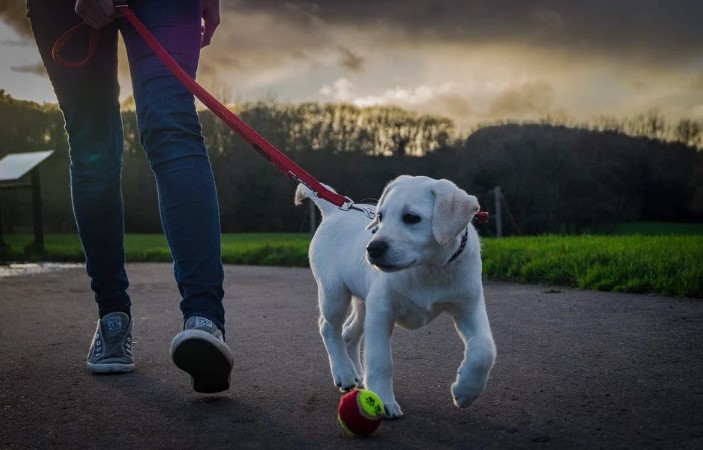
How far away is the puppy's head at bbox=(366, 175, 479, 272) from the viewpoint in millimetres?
2848

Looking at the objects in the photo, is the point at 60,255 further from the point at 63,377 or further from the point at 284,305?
the point at 63,377

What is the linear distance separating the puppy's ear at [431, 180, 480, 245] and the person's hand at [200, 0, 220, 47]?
157 cm

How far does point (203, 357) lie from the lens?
9.27ft

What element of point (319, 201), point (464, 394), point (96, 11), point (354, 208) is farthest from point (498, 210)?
point (464, 394)

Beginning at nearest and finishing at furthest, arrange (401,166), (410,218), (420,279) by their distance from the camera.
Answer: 1. (420,279)
2. (410,218)
3. (401,166)

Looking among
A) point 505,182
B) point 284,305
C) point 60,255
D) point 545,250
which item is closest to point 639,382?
point 284,305

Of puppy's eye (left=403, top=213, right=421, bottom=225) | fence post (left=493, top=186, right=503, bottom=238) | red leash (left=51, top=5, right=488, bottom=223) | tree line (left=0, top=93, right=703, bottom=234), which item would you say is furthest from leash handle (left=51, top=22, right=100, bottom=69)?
tree line (left=0, top=93, right=703, bottom=234)

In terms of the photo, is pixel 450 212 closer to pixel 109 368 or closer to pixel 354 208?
pixel 354 208

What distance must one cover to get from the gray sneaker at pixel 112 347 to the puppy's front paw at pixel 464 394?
5.81ft

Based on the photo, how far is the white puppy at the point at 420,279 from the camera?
2771mm

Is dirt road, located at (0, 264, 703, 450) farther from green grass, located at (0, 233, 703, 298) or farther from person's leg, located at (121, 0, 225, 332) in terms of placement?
green grass, located at (0, 233, 703, 298)

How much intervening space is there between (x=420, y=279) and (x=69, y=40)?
2.06 m

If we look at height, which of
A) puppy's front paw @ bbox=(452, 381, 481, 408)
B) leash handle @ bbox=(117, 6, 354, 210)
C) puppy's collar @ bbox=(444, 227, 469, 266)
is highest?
leash handle @ bbox=(117, 6, 354, 210)

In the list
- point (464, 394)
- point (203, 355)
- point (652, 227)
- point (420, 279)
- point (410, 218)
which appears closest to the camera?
point (464, 394)
